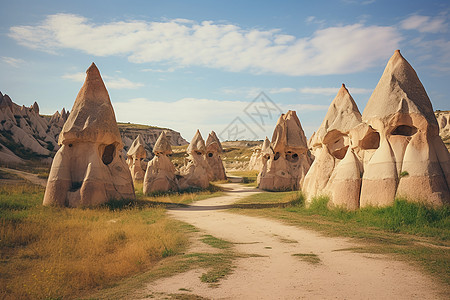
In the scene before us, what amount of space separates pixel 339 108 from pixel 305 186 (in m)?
3.55

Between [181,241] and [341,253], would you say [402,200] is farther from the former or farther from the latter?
[181,241]

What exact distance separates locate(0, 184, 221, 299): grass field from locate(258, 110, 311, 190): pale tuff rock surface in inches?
502

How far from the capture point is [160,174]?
2086 centimetres

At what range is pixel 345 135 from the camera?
13.0 m

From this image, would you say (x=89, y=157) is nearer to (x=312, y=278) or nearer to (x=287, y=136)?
(x=312, y=278)

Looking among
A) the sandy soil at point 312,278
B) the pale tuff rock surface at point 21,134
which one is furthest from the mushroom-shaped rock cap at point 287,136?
the pale tuff rock surface at point 21,134

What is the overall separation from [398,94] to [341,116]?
3245 millimetres

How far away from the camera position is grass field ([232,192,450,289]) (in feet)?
17.0

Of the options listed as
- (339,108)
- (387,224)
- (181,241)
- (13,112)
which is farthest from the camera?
(13,112)

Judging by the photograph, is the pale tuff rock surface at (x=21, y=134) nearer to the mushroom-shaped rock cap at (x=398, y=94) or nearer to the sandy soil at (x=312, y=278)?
the mushroom-shaped rock cap at (x=398, y=94)

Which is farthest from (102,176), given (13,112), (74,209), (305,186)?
(13,112)

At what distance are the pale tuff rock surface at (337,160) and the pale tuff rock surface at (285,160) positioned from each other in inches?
299

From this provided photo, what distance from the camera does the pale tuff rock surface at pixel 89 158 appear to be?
12859 mm

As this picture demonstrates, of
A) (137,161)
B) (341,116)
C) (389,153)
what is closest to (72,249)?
(389,153)
